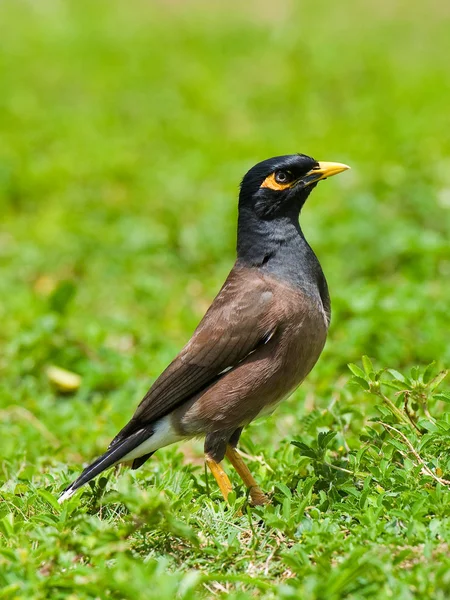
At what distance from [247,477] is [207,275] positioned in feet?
14.2

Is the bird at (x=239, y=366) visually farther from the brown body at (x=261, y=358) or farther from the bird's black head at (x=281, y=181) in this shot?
the bird's black head at (x=281, y=181)

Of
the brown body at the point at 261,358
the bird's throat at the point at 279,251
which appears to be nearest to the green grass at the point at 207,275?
the brown body at the point at 261,358

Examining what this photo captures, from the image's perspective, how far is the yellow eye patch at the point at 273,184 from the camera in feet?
16.7

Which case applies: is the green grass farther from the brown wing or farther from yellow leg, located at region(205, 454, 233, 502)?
the brown wing

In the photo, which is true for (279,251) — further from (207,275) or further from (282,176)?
(207,275)

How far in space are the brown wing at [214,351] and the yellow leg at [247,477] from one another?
384 millimetres

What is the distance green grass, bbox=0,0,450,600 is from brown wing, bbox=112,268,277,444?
37cm

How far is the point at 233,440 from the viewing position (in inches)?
192

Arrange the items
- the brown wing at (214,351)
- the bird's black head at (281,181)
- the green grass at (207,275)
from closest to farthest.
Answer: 1. the green grass at (207,275)
2. the brown wing at (214,351)
3. the bird's black head at (281,181)

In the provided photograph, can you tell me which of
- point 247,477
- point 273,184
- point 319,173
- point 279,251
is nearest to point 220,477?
point 247,477

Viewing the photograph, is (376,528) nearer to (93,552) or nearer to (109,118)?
(93,552)

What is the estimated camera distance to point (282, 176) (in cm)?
509

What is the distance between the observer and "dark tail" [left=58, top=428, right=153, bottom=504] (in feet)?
14.1

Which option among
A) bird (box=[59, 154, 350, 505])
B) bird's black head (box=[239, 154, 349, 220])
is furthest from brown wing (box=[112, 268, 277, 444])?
bird's black head (box=[239, 154, 349, 220])
